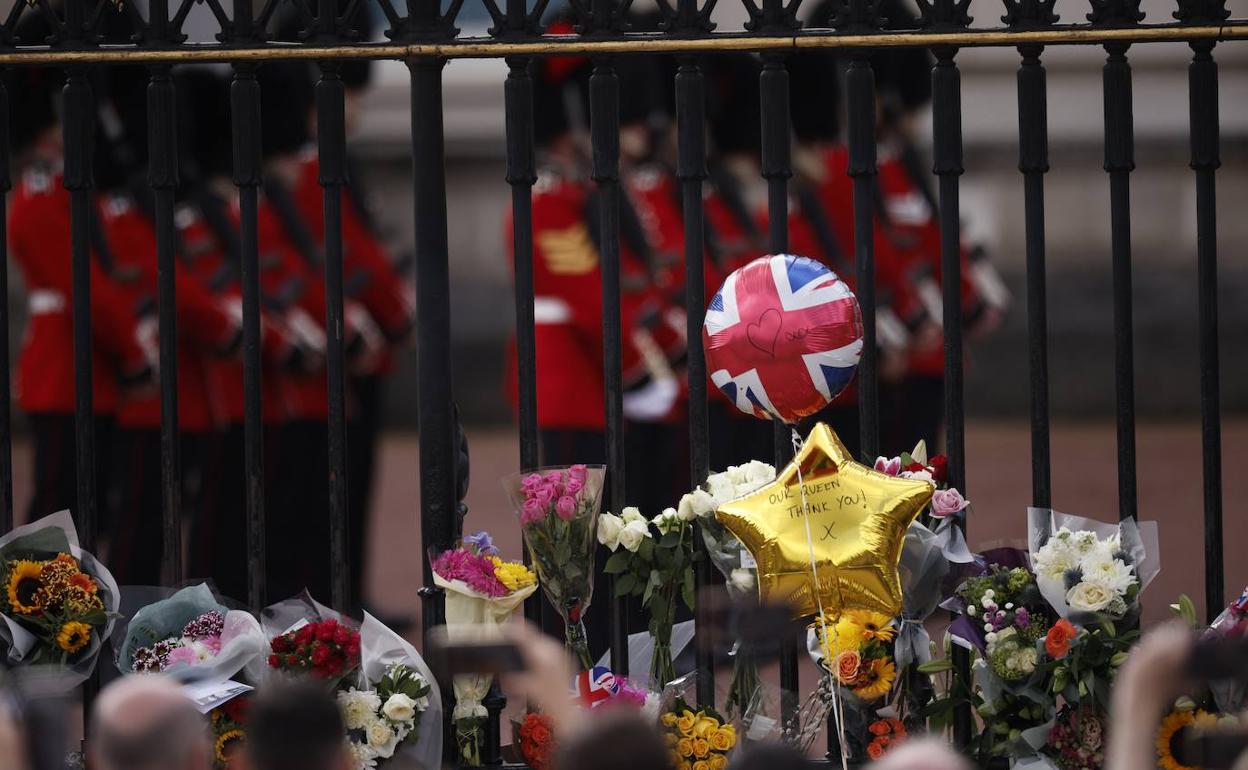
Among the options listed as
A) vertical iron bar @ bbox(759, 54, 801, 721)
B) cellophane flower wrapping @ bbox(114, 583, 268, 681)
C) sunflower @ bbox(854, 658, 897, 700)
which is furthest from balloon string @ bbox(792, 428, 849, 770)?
cellophane flower wrapping @ bbox(114, 583, 268, 681)

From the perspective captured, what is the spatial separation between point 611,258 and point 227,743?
1.23m

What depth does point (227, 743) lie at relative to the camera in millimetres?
3814

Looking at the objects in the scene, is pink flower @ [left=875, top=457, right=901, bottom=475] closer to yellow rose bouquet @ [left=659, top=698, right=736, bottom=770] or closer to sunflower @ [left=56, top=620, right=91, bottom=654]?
yellow rose bouquet @ [left=659, top=698, right=736, bottom=770]

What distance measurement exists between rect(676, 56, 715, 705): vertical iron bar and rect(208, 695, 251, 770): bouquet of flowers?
0.90 meters

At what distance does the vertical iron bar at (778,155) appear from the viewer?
396 cm

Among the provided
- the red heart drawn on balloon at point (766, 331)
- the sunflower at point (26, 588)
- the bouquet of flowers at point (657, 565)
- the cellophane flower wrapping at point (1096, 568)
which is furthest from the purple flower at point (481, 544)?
the cellophane flower wrapping at point (1096, 568)

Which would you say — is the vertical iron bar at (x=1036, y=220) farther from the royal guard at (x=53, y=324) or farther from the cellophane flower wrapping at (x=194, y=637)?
the royal guard at (x=53, y=324)

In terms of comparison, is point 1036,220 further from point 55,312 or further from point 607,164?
point 55,312

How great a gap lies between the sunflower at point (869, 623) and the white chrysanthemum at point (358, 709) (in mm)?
937

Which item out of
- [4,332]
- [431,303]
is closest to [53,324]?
[4,332]

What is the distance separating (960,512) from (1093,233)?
873 centimetres

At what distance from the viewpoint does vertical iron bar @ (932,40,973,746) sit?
155 inches

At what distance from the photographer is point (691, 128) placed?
3982 mm

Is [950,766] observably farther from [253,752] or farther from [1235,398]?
[1235,398]
